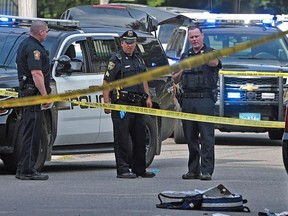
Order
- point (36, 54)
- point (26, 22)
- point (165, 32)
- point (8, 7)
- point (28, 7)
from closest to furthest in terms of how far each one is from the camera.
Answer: point (36, 54), point (26, 22), point (28, 7), point (165, 32), point (8, 7)

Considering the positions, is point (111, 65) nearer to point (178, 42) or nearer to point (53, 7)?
point (178, 42)

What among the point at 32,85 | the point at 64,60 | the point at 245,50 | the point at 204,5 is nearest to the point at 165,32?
the point at 245,50

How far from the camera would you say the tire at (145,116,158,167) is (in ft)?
47.4

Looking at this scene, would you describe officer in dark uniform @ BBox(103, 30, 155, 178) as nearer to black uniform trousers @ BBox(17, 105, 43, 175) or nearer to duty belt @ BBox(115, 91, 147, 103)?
duty belt @ BBox(115, 91, 147, 103)

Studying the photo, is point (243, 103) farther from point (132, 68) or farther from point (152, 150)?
point (132, 68)

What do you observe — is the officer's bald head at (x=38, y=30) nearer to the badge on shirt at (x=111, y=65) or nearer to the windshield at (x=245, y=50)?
the badge on shirt at (x=111, y=65)

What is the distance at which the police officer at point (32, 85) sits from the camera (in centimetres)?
1235

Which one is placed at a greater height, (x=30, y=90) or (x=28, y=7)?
(x=30, y=90)

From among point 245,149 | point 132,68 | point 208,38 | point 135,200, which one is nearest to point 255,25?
point 208,38

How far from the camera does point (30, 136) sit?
12.7m

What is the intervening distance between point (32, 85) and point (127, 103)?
129 cm

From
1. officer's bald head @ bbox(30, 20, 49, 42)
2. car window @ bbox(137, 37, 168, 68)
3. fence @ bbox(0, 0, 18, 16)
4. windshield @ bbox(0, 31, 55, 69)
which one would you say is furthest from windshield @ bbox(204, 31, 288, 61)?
fence @ bbox(0, 0, 18, 16)

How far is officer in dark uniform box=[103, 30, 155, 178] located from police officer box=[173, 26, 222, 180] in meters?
0.52

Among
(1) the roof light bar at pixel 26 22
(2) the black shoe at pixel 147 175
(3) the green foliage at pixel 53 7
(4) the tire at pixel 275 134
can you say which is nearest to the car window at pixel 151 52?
(1) the roof light bar at pixel 26 22
